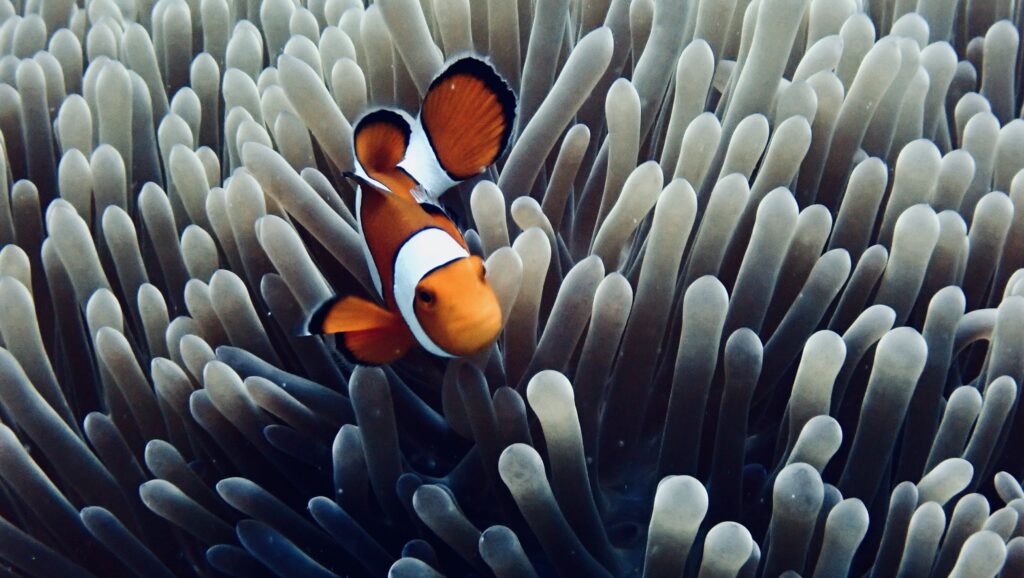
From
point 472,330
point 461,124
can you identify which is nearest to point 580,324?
point 472,330

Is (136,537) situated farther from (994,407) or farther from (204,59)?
(994,407)

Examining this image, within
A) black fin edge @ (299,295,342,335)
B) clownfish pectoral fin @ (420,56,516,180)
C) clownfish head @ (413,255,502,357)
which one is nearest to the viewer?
clownfish head @ (413,255,502,357)

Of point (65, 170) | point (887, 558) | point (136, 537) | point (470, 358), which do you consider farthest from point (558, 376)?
point (65, 170)

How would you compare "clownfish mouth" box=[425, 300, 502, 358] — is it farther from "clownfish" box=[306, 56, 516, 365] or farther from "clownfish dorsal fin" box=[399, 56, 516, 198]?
"clownfish dorsal fin" box=[399, 56, 516, 198]

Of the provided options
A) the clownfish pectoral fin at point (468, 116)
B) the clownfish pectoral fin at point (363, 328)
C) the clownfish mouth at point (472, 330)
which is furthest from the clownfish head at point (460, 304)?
the clownfish pectoral fin at point (468, 116)

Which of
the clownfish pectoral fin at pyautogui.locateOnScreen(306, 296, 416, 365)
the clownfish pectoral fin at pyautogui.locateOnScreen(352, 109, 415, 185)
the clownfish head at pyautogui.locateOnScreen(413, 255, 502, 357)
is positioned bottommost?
→ the clownfish pectoral fin at pyautogui.locateOnScreen(306, 296, 416, 365)

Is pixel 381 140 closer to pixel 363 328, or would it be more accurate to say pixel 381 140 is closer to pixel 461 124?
pixel 461 124

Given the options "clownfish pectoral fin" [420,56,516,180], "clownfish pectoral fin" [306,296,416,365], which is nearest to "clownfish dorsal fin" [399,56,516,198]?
"clownfish pectoral fin" [420,56,516,180]
